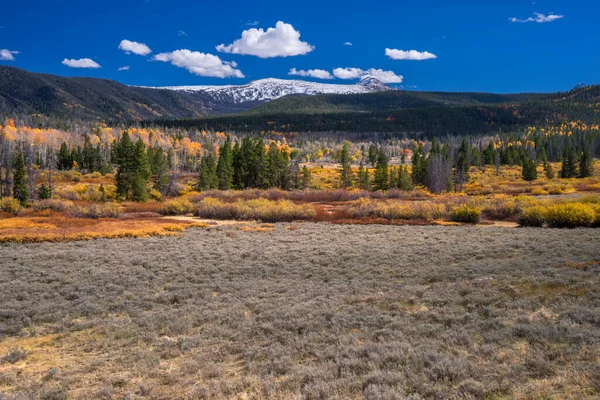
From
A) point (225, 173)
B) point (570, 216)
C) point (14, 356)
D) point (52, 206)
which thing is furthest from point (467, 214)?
point (225, 173)

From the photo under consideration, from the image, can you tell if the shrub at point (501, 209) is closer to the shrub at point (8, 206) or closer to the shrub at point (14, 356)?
the shrub at point (14, 356)

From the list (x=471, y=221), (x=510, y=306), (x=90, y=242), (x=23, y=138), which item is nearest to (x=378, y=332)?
(x=510, y=306)

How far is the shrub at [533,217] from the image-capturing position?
2411 centimetres

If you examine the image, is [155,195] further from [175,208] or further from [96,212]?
[96,212]

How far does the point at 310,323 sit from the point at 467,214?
22.4 metres

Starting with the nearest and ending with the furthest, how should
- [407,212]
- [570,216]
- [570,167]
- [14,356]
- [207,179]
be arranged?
[14,356], [570,216], [407,212], [207,179], [570,167]

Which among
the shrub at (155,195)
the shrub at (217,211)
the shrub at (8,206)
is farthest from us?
the shrub at (155,195)

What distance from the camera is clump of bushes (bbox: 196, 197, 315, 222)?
32844 mm

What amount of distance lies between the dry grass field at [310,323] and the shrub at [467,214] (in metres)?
9.50

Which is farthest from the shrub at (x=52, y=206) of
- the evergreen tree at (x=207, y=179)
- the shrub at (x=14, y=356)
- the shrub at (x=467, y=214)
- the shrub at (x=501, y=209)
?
the shrub at (x=501, y=209)

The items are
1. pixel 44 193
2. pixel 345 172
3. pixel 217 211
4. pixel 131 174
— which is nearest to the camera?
pixel 217 211

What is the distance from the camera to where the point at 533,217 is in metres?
24.4

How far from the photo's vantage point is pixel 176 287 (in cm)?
1345

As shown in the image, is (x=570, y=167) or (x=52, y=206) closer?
(x=52, y=206)
